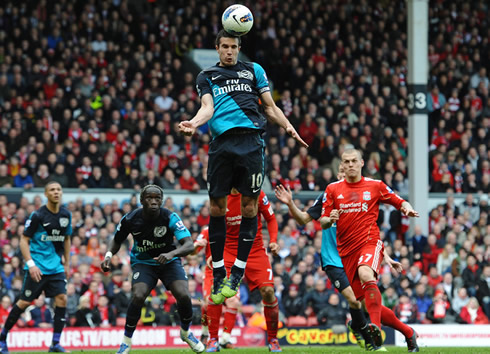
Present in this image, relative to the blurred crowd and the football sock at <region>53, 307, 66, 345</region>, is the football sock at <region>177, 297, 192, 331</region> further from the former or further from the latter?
the blurred crowd

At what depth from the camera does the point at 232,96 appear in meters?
9.91

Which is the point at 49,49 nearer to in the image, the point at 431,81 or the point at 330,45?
the point at 330,45

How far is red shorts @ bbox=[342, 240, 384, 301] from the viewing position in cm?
1170

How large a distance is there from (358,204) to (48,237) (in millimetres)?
5189

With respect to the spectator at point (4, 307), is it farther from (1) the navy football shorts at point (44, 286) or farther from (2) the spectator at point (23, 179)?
(2) the spectator at point (23, 179)

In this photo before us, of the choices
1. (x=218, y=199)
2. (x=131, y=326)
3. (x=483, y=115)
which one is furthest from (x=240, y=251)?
(x=483, y=115)

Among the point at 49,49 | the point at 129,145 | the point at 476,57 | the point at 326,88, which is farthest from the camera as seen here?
the point at 476,57

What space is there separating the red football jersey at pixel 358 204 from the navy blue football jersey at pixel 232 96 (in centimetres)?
244

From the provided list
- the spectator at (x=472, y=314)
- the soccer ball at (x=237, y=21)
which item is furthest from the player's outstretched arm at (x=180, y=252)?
the spectator at (x=472, y=314)

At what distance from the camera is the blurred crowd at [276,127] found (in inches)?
787

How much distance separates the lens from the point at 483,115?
1070 inches

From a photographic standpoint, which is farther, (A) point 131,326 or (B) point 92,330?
(B) point 92,330

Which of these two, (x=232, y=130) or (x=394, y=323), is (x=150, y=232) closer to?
Result: (x=232, y=130)

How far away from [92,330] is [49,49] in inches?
368
